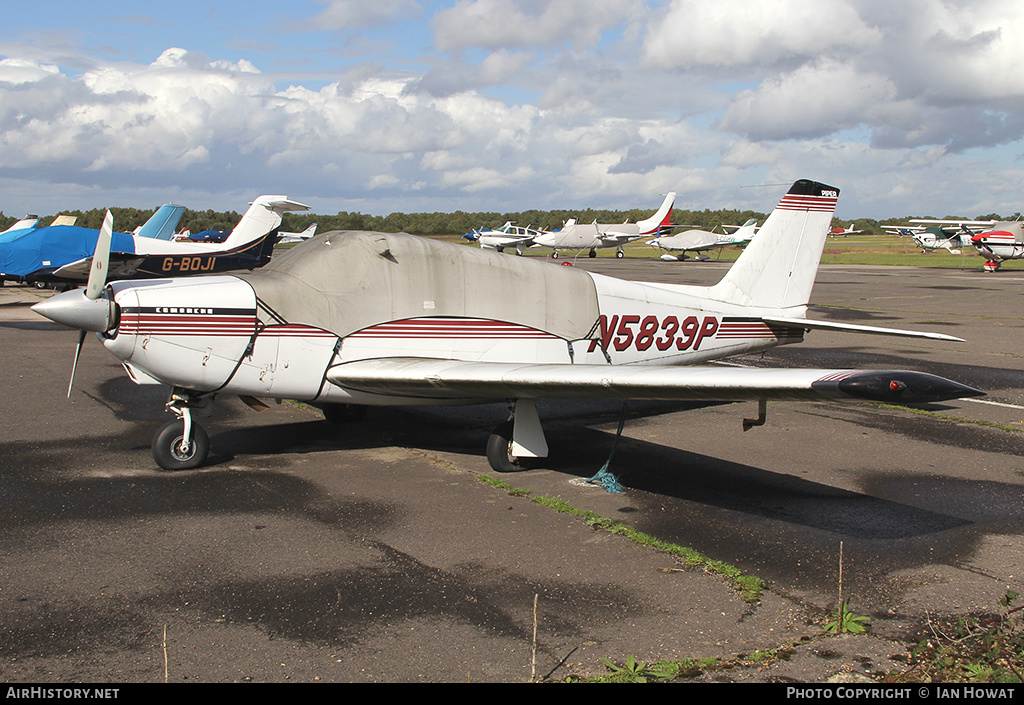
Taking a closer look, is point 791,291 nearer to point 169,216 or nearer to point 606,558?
point 606,558

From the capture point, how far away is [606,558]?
5.53 m

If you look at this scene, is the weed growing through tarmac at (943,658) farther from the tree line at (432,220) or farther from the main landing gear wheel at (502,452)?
the tree line at (432,220)

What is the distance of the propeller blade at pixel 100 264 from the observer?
6.80 metres

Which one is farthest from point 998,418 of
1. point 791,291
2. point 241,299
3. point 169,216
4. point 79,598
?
point 169,216

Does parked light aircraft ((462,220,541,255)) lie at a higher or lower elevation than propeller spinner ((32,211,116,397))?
higher

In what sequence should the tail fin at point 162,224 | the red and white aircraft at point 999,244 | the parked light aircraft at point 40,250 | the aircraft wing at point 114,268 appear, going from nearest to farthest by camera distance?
the aircraft wing at point 114,268 → the parked light aircraft at point 40,250 → the tail fin at point 162,224 → the red and white aircraft at point 999,244

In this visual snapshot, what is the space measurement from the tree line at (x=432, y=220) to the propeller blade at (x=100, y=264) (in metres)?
68.0

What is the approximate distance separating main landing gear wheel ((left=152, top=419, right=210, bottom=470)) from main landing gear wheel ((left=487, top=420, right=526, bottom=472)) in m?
2.82

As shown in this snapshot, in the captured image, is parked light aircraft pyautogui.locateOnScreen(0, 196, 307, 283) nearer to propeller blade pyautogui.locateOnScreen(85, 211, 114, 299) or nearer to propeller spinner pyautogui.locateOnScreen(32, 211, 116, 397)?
propeller blade pyautogui.locateOnScreen(85, 211, 114, 299)

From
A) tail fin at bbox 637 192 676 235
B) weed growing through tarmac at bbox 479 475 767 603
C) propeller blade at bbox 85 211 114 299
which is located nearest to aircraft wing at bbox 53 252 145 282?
propeller blade at bbox 85 211 114 299

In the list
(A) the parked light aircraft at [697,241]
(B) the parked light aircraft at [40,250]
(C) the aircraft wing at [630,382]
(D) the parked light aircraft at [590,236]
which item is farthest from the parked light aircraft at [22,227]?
(A) the parked light aircraft at [697,241]

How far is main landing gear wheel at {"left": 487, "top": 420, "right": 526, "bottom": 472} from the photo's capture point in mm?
7656

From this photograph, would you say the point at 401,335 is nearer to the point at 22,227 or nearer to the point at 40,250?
the point at 40,250

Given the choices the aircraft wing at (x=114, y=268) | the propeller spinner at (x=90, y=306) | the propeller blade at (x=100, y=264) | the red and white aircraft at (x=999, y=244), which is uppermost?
the red and white aircraft at (x=999, y=244)
